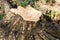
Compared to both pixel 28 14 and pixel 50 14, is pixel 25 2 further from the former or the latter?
pixel 28 14

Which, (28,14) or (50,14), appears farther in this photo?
(50,14)

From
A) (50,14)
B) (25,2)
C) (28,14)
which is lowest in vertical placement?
(50,14)

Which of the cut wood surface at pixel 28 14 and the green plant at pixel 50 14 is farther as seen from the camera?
the green plant at pixel 50 14

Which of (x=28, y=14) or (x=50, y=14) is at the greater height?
(x=28, y=14)

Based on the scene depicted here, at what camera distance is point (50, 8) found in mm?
5379

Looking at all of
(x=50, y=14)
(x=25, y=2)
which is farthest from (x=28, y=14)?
(x=25, y=2)

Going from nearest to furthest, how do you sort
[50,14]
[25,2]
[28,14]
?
[28,14]
[50,14]
[25,2]

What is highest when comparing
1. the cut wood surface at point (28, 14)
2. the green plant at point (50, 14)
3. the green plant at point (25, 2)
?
the green plant at point (25, 2)

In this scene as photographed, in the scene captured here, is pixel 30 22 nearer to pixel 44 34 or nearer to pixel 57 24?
pixel 44 34

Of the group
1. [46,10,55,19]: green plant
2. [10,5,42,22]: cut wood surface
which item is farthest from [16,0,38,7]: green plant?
[10,5,42,22]: cut wood surface

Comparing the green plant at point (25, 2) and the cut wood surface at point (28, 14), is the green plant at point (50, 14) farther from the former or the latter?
the cut wood surface at point (28, 14)

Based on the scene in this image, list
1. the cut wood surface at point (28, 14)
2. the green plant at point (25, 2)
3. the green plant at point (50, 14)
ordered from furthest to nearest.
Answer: the green plant at point (25, 2), the green plant at point (50, 14), the cut wood surface at point (28, 14)

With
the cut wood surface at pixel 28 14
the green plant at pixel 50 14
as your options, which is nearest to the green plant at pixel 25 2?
the green plant at pixel 50 14

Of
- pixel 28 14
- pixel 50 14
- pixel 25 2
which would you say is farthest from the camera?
pixel 25 2
